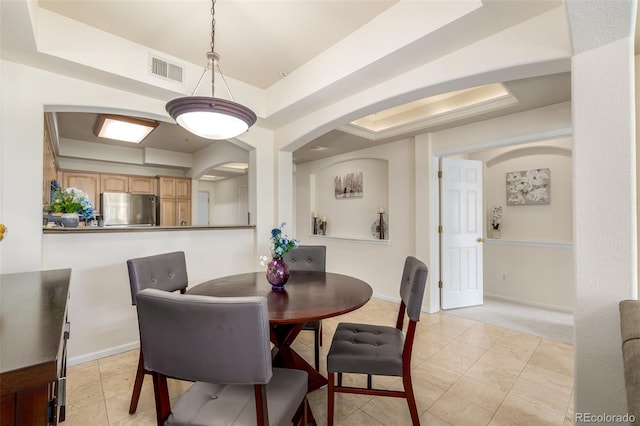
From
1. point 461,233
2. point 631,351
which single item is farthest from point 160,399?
point 461,233

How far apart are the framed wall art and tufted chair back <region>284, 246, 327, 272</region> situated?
247cm

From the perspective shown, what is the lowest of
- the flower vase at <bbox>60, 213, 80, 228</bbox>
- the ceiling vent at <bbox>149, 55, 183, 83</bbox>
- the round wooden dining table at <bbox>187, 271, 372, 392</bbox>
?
the round wooden dining table at <bbox>187, 271, 372, 392</bbox>

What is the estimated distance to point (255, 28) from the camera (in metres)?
2.12

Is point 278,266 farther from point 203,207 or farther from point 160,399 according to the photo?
point 203,207

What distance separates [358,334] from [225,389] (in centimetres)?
92

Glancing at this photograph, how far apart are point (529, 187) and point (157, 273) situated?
Answer: 4.78m

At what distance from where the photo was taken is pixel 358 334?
1.86 m

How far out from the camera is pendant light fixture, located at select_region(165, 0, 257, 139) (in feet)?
5.38

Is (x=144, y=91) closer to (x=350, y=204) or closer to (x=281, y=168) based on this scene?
(x=281, y=168)

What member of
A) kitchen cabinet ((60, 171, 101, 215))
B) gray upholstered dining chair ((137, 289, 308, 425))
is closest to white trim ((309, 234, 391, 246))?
gray upholstered dining chair ((137, 289, 308, 425))

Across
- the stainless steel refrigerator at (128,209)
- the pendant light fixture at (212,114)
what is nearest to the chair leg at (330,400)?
the pendant light fixture at (212,114)

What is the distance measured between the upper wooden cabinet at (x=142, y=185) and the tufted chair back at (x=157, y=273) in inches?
161

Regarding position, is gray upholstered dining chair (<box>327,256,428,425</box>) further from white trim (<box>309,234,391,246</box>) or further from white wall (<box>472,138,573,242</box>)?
white wall (<box>472,138,573,242</box>)

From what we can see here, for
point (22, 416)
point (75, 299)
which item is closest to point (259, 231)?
point (75, 299)
